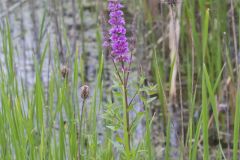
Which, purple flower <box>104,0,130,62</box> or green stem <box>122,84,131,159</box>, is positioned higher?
purple flower <box>104,0,130,62</box>

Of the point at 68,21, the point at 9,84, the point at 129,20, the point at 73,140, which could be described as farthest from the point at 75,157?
the point at 68,21

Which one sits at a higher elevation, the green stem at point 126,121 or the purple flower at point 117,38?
the purple flower at point 117,38

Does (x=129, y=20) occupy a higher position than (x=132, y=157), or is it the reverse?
(x=129, y=20)

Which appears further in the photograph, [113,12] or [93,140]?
[93,140]

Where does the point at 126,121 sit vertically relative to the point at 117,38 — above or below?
below

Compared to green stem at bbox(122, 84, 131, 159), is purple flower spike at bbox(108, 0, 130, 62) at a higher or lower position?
higher

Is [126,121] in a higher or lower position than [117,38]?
lower

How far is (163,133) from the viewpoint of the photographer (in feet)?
8.05

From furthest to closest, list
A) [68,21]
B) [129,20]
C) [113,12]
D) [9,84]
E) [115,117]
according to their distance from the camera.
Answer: [68,21], [129,20], [9,84], [115,117], [113,12]

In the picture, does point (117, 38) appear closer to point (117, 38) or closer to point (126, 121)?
point (117, 38)

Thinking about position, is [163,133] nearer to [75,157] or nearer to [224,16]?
[224,16]

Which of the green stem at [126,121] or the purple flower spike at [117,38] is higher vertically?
the purple flower spike at [117,38]

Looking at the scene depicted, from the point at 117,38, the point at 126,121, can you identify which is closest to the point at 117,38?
the point at 117,38

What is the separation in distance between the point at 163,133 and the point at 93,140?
1.18m
